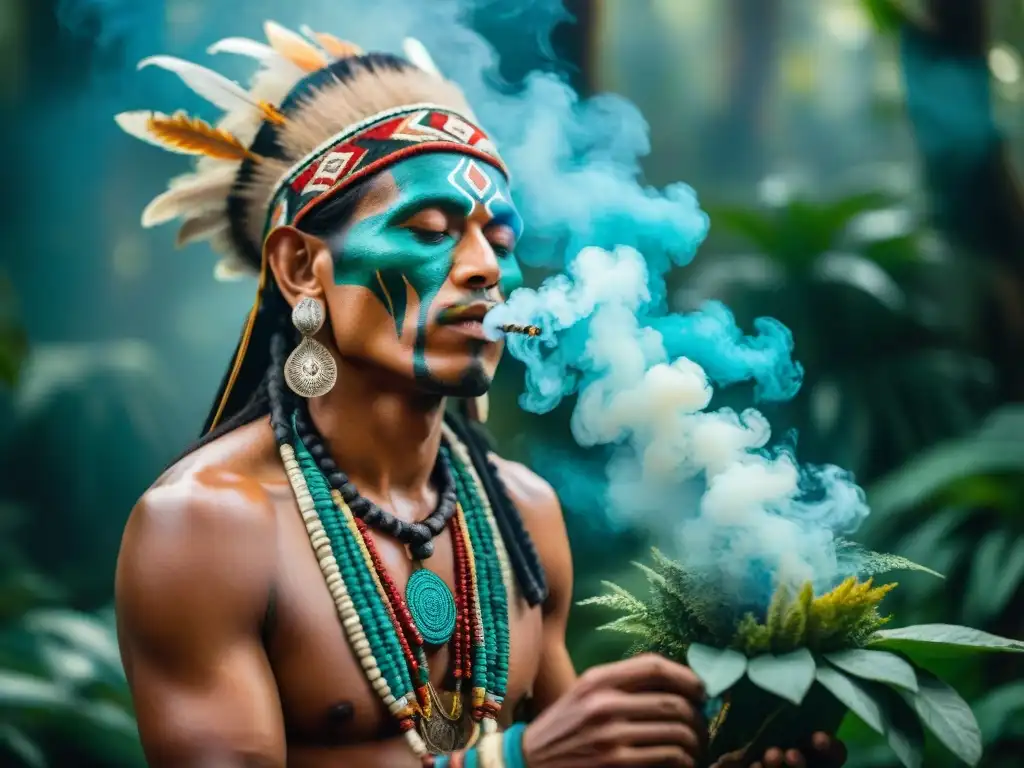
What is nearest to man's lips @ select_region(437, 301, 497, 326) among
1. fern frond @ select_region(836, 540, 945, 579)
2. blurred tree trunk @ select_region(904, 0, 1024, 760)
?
fern frond @ select_region(836, 540, 945, 579)

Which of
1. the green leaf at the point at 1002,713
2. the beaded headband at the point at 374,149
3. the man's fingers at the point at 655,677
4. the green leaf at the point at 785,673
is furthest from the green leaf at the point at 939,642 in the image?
the green leaf at the point at 1002,713

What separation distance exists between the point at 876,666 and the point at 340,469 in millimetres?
876

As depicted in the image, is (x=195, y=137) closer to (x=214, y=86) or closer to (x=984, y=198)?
(x=214, y=86)

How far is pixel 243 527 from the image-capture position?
1.66m

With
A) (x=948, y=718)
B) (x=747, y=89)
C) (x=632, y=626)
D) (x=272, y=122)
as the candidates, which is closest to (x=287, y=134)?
(x=272, y=122)

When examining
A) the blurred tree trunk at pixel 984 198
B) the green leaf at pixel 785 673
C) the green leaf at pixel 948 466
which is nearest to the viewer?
the green leaf at pixel 785 673

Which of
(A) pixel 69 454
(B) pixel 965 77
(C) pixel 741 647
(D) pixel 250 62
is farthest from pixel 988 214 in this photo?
(A) pixel 69 454

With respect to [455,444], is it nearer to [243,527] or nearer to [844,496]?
[243,527]

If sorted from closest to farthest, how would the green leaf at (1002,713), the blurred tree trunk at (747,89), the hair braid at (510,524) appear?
the hair braid at (510,524)
the green leaf at (1002,713)
the blurred tree trunk at (747,89)

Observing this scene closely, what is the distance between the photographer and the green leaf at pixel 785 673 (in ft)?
4.59

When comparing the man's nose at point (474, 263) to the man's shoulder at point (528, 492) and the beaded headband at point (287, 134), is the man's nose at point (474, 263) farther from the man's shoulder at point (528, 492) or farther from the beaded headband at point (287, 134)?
the man's shoulder at point (528, 492)

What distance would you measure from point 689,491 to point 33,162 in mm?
3669

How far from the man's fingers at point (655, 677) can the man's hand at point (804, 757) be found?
5.2 inches

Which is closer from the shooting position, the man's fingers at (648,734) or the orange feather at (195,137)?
the man's fingers at (648,734)
